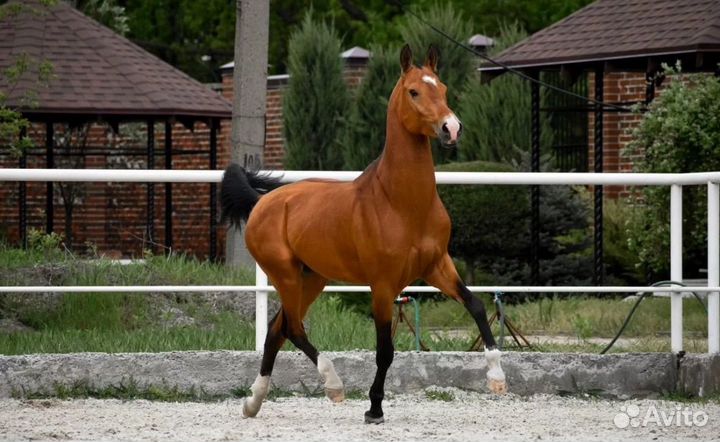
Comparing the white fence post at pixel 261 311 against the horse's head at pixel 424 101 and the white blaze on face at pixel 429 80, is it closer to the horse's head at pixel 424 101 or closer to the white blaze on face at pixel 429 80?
the horse's head at pixel 424 101

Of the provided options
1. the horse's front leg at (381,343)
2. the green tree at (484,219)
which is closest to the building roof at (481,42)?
the green tree at (484,219)

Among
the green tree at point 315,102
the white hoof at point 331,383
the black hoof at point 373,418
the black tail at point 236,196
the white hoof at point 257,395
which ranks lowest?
the black hoof at point 373,418

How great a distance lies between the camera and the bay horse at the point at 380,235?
802 cm

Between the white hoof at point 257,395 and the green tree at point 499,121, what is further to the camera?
the green tree at point 499,121

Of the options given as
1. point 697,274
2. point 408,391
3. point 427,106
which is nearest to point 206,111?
point 697,274

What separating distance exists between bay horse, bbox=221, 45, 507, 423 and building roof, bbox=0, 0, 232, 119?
11368mm

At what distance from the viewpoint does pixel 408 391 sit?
9953 millimetres

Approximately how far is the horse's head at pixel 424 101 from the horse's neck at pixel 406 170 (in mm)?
70

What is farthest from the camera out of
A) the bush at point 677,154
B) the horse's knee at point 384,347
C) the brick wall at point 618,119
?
the brick wall at point 618,119

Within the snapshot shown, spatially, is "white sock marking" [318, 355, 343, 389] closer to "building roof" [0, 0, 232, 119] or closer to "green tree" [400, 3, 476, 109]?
"building roof" [0, 0, 232, 119]

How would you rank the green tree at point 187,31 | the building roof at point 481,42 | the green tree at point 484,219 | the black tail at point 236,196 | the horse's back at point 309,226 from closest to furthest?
the horse's back at point 309,226 < the black tail at point 236,196 < the green tree at point 484,219 < the building roof at point 481,42 < the green tree at point 187,31

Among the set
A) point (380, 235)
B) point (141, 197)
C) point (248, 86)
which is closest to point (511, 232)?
point (248, 86)

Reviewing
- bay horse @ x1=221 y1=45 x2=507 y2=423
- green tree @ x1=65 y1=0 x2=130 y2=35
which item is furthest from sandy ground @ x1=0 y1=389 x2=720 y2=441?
green tree @ x1=65 y1=0 x2=130 y2=35

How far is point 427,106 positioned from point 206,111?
13.7m
